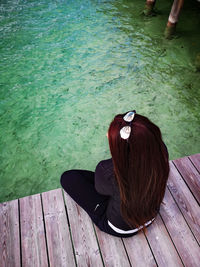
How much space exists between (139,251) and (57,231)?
57cm

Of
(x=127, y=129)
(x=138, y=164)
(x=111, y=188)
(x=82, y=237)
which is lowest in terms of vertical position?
(x=82, y=237)

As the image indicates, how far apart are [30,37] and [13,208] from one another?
353cm

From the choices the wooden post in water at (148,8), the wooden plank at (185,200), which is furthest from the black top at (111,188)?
the wooden post in water at (148,8)

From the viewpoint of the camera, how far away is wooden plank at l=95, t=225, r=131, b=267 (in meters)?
1.41

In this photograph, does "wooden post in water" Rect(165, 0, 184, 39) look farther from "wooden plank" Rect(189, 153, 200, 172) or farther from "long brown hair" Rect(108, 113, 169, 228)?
"long brown hair" Rect(108, 113, 169, 228)

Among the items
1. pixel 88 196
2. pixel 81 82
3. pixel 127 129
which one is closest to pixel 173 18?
pixel 81 82

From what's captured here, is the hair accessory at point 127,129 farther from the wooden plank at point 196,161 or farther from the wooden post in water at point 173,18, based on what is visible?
the wooden post in water at point 173,18

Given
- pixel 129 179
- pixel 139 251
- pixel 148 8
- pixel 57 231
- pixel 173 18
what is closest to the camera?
pixel 129 179

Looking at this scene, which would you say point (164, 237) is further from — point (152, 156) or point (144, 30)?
point (144, 30)

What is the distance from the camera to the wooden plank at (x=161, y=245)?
4.62ft

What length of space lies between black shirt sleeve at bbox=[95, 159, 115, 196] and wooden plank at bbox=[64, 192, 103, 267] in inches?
15.9

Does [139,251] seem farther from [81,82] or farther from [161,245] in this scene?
[81,82]

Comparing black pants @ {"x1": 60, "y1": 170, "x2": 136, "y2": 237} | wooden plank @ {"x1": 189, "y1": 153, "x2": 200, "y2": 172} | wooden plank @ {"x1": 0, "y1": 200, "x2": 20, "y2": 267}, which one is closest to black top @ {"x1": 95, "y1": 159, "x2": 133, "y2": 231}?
black pants @ {"x1": 60, "y1": 170, "x2": 136, "y2": 237}

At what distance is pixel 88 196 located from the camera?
158 cm
